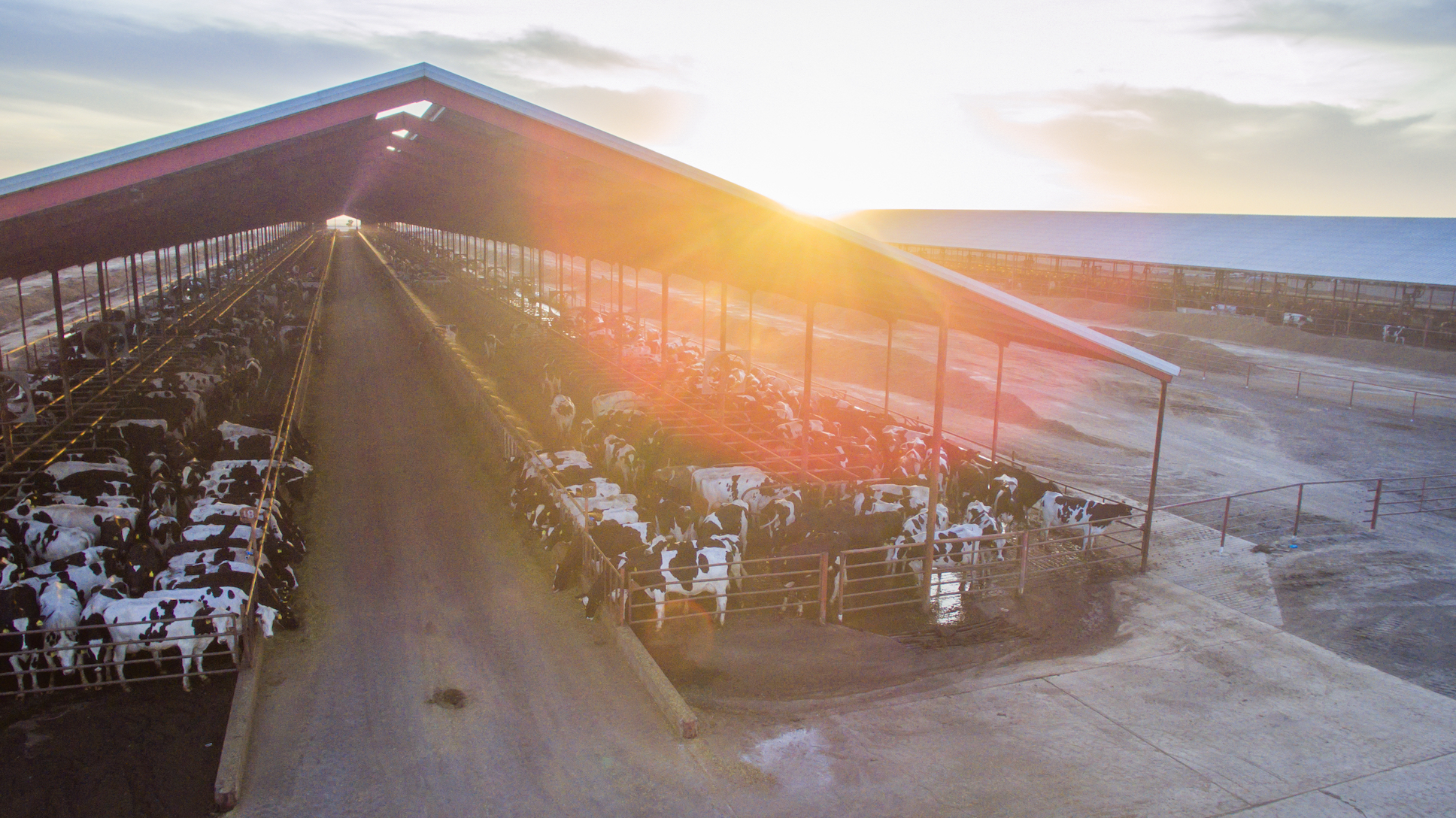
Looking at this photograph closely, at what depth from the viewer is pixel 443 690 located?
9562mm

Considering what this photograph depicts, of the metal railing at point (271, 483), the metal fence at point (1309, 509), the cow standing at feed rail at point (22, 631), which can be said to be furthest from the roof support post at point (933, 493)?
the cow standing at feed rail at point (22, 631)

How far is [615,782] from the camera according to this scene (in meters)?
8.03

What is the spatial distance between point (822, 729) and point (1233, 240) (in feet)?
165

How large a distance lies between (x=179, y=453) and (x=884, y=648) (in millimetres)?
13845

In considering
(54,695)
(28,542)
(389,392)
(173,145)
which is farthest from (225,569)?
(389,392)

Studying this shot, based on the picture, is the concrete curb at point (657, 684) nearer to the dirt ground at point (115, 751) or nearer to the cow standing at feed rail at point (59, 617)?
the dirt ground at point (115, 751)

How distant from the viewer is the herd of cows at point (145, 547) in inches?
374

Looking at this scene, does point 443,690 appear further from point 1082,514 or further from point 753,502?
point 1082,514

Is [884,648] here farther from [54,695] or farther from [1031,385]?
[1031,385]

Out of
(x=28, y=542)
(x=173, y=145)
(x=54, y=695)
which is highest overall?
(x=173, y=145)

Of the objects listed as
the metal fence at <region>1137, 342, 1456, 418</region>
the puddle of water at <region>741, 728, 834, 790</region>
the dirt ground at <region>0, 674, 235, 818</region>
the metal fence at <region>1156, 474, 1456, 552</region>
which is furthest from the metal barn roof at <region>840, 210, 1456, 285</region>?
the dirt ground at <region>0, 674, 235, 818</region>

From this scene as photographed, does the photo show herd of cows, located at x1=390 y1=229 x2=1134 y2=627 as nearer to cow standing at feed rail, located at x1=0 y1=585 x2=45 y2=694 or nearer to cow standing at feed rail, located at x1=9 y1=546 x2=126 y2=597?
cow standing at feed rail, located at x1=9 y1=546 x2=126 y2=597

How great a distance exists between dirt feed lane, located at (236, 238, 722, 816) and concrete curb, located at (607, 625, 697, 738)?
0.50 feet

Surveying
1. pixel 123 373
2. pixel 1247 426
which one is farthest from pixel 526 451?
pixel 1247 426
